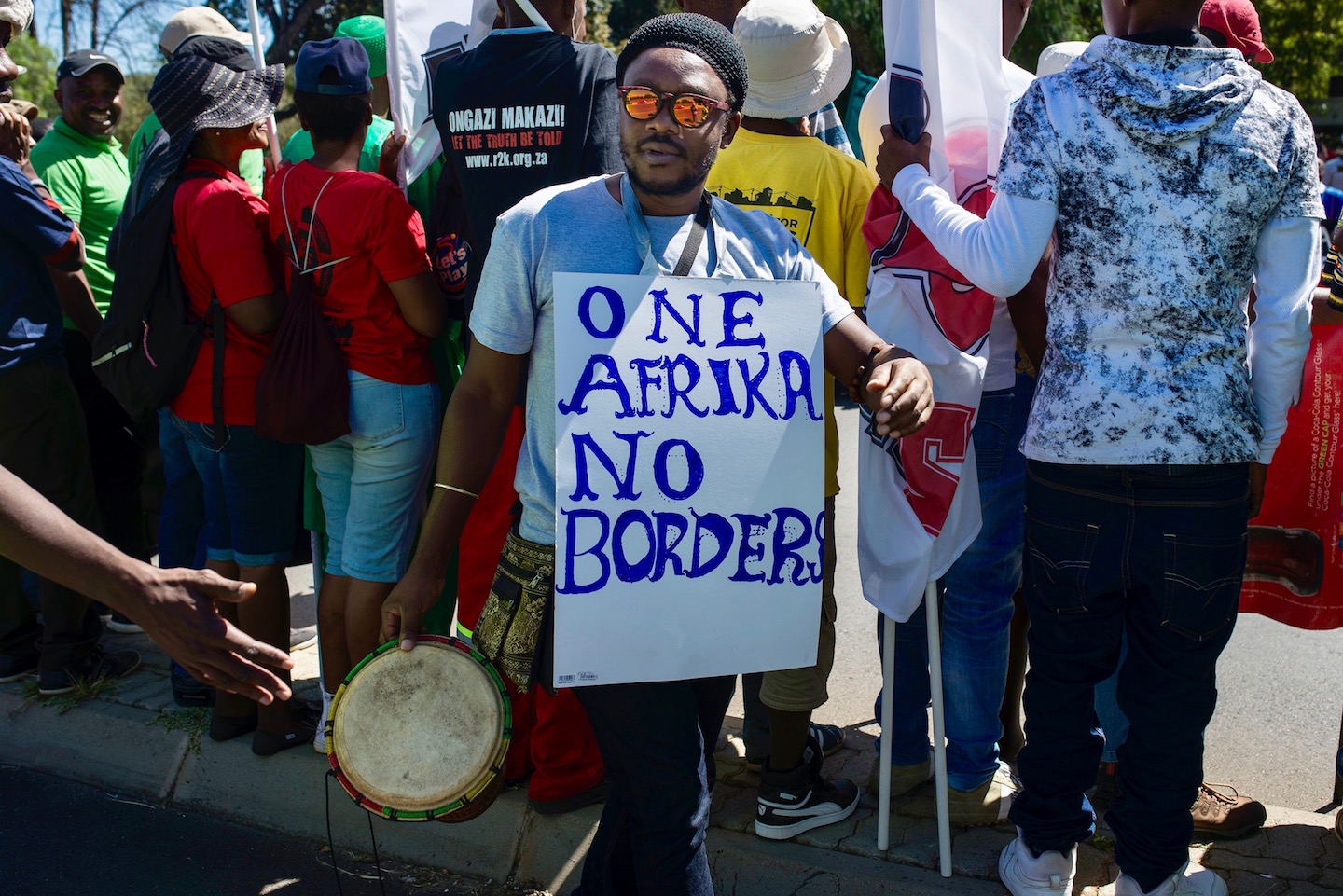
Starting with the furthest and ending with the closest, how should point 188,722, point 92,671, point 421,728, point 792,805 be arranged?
point 92,671 < point 188,722 < point 792,805 < point 421,728

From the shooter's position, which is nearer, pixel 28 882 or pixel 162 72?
pixel 28 882

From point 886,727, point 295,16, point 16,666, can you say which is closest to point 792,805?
point 886,727

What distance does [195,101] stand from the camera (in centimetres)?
362

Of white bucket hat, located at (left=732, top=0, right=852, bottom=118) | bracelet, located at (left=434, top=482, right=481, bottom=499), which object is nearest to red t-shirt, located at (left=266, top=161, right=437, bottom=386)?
white bucket hat, located at (left=732, top=0, right=852, bottom=118)

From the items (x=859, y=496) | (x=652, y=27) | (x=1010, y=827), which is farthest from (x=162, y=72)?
(x=1010, y=827)

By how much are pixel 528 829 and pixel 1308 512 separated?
2.34 meters

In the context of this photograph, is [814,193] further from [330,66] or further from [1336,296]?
[330,66]

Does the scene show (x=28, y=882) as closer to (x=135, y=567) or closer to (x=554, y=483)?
(x=135, y=567)

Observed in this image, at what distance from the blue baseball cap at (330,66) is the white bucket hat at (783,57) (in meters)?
1.16

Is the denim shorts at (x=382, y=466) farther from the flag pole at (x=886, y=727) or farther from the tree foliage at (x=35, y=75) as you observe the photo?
the tree foliage at (x=35, y=75)

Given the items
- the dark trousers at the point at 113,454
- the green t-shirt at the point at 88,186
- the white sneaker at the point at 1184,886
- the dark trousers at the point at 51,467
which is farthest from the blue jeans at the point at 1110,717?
the green t-shirt at the point at 88,186

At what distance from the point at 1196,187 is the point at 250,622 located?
9.93 ft

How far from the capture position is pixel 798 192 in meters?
3.12

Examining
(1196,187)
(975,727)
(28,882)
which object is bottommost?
(28,882)
